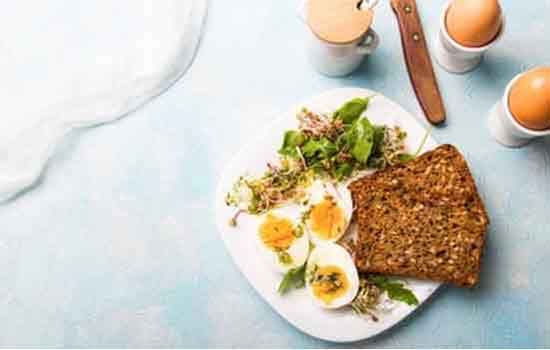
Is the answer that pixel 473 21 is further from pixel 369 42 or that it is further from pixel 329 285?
pixel 329 285

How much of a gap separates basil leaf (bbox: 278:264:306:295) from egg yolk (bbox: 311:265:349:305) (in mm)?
46

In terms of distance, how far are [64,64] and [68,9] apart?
0.55 ft

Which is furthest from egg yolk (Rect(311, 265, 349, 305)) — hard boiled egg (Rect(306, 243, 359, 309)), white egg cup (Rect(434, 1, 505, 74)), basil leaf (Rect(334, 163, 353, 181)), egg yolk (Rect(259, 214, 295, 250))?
white egg cup (Rect(434, 1, 505, 74))

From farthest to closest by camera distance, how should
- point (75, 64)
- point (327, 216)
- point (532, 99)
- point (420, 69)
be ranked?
point (75, 64) < point (420, 69) < point (327, 216) < point (532, 99)

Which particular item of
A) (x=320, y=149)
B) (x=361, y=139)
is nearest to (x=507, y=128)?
(x=361, y=139)

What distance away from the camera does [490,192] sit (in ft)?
6.27

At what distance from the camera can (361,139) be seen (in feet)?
5.78

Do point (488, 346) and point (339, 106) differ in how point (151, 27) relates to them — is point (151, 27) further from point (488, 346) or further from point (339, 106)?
point (488, 346)

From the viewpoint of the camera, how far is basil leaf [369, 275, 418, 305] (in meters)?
1.76

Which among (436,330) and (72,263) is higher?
(72,263)

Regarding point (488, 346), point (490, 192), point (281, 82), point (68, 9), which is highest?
point (68, 9)

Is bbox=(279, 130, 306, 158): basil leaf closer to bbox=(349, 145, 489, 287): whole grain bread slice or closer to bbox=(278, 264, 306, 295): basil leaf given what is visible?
bbox=(349, 145, 489, 287): whole grain bread slice

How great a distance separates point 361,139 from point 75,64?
889 mm

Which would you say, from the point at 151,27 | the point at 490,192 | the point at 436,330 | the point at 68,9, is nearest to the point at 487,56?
the point at 490,192
